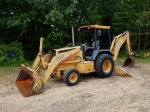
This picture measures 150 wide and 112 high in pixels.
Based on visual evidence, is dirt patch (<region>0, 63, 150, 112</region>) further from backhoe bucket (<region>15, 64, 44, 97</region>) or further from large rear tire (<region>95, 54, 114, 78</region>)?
large rear tire (<region>95, 54, 114, 78</region>)

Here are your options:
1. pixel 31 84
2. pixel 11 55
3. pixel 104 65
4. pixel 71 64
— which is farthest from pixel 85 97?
pixel 11 55

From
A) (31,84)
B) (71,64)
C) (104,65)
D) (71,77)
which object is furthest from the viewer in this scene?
(104,65)

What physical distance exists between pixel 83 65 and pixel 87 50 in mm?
835

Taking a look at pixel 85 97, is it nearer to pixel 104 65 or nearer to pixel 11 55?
pixel 104 65

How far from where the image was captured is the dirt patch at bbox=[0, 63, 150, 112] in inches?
169

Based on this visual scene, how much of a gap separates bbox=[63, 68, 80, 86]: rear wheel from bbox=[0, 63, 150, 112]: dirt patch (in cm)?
18

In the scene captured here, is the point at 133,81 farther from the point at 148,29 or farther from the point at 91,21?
the point at 148,29

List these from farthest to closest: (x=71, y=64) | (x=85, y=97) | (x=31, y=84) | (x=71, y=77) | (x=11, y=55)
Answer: (x=11, y=55) → (x=71, y=64) → (x=71, y=77) → (x=31, y=84) → (x=85, y=97)

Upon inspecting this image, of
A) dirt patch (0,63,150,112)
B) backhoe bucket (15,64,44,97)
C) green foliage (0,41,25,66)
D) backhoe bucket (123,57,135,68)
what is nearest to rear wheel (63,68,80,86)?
dirt patch (0,63,150,112)

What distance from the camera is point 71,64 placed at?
6645 millimetres

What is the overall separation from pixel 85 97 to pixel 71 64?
6.13 ft

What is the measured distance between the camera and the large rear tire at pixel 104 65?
689 centimetres

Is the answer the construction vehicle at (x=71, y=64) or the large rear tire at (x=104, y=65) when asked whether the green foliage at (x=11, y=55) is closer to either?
the construction vehicle at (x=71, y=64)

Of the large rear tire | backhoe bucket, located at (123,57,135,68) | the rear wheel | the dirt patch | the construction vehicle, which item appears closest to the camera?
the dirt patch
